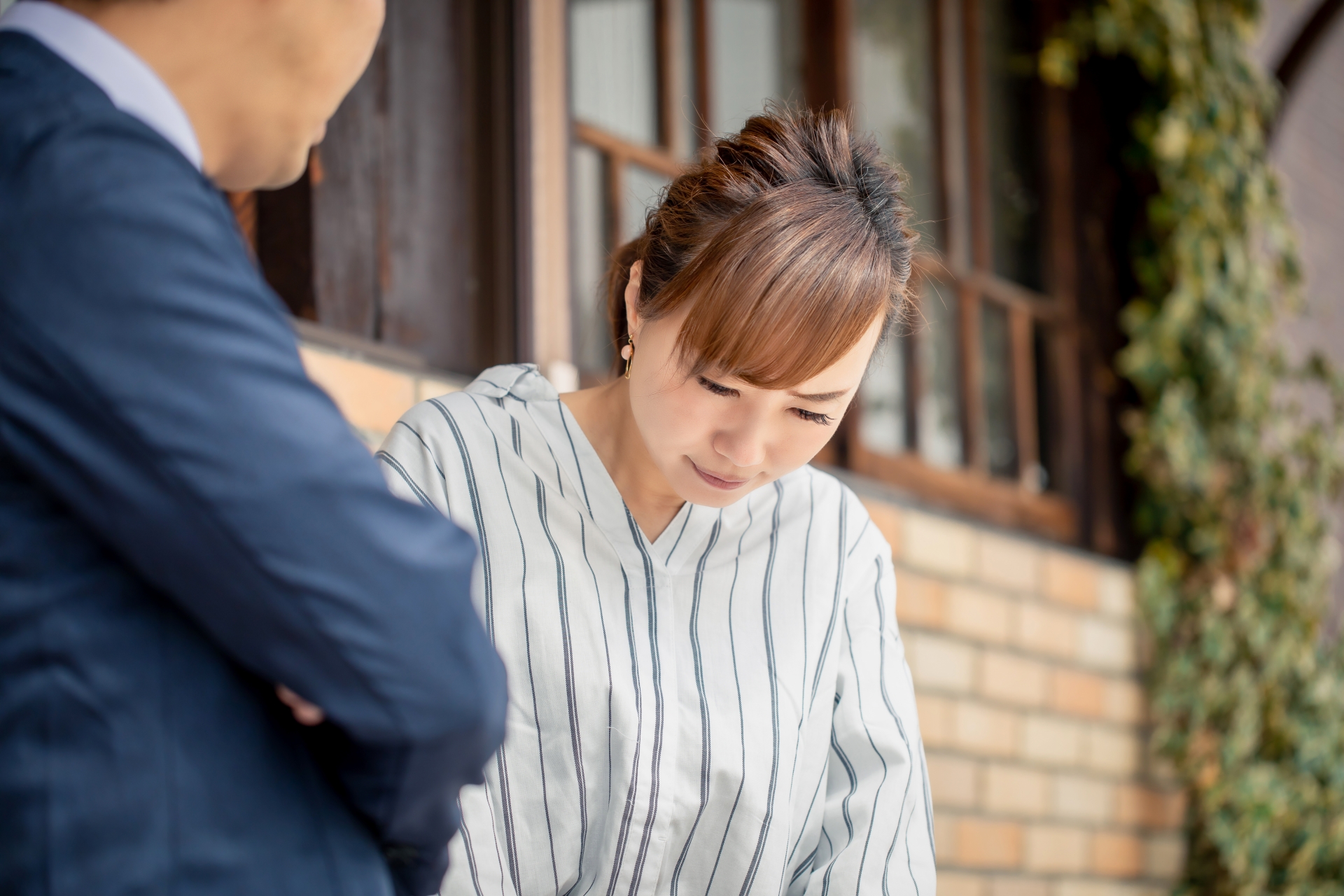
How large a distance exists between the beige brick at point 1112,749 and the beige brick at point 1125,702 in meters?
0.04

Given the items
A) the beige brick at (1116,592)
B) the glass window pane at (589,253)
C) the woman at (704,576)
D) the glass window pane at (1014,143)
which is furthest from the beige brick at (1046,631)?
the woman at (704,576)

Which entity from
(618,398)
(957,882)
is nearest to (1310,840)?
(957,882)

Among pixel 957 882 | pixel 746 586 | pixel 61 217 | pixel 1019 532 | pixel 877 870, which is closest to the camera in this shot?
pixel 61 217

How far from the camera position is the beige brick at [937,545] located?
116 inches

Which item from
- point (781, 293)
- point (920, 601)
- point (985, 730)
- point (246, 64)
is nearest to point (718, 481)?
point (781, 293)

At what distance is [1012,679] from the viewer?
3.22 m

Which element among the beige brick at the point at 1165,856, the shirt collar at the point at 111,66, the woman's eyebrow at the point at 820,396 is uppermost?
the shirt collar at the point at 111,66

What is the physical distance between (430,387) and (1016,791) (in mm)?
2025

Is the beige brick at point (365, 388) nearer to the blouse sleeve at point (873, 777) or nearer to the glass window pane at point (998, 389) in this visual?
the blouse sleeve at point (873, 777)

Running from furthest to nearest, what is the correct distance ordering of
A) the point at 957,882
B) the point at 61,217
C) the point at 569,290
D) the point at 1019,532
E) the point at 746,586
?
1. the point at 1019,532
2. the point at 957,882
3. the point at 569,290
4. the point at 746,586
5. the point at 61,217

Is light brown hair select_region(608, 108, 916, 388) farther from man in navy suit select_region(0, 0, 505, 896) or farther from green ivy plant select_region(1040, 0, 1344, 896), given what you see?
green ivy plant select_region(1040, 0, 1344, 896)

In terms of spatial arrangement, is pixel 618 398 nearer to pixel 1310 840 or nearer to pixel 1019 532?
pixel 1019 532

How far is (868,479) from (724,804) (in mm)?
1838

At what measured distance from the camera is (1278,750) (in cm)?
350
